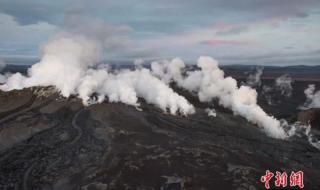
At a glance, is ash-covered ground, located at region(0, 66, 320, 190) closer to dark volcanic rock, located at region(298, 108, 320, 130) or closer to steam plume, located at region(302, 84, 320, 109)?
dark volcanic rock, located at region(298, 108, 320, 130)

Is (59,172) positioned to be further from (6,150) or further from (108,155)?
(6,150)

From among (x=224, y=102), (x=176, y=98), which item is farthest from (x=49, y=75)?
(x=224, y=102)

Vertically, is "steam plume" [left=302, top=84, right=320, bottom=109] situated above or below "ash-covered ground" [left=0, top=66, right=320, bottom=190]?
below

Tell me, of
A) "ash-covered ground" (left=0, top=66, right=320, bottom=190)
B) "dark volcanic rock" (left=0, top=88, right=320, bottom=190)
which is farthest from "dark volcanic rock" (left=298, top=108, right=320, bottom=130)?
"dark volcanic rock" (left=0, top=88, right=320, bottom=190)

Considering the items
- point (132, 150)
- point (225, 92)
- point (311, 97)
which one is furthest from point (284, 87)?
point (132, 150)

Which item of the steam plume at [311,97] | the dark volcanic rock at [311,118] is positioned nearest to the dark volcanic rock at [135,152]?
the dark volcanic rock at [311,118]

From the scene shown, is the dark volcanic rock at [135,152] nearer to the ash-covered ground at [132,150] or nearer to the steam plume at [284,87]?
the ash-covered ground at [132,150]

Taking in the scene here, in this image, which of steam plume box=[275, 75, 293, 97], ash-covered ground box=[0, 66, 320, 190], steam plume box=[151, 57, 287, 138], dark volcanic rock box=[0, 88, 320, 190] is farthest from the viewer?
steam plume box=[275, 75, 293, 97]
